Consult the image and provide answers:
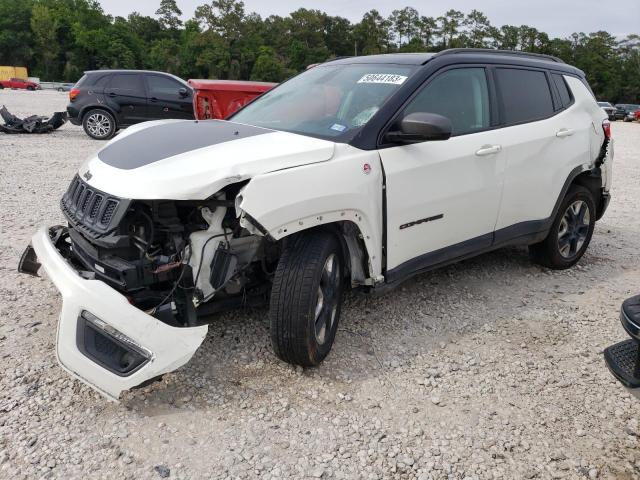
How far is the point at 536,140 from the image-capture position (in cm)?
443

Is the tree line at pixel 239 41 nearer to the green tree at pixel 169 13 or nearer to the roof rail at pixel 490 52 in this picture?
the green tree at pixel 169 13

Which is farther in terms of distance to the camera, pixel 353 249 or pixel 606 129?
pixel 606 129

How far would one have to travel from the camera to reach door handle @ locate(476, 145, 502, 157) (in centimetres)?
394

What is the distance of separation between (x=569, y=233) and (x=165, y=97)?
1043cm

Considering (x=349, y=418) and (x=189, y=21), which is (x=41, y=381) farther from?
(x=189, y=21)

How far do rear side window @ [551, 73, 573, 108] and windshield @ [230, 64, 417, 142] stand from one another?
1.83 meters

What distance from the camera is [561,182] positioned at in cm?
476

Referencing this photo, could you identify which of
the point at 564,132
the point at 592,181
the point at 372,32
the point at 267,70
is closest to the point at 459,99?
the point at 564,132

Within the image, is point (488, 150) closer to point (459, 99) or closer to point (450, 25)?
point (459, 99)

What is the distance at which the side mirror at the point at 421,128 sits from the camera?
3.26 metres

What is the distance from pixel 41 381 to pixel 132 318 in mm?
863

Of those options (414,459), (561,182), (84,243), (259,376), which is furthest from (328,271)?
(561,182)

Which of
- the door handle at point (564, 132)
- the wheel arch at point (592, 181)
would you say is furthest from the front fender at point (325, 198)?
the wheel arch at point (592, 181)

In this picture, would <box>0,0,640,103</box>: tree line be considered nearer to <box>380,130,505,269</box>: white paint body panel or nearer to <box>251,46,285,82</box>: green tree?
<box>251,46,285,82</box>: green tree
